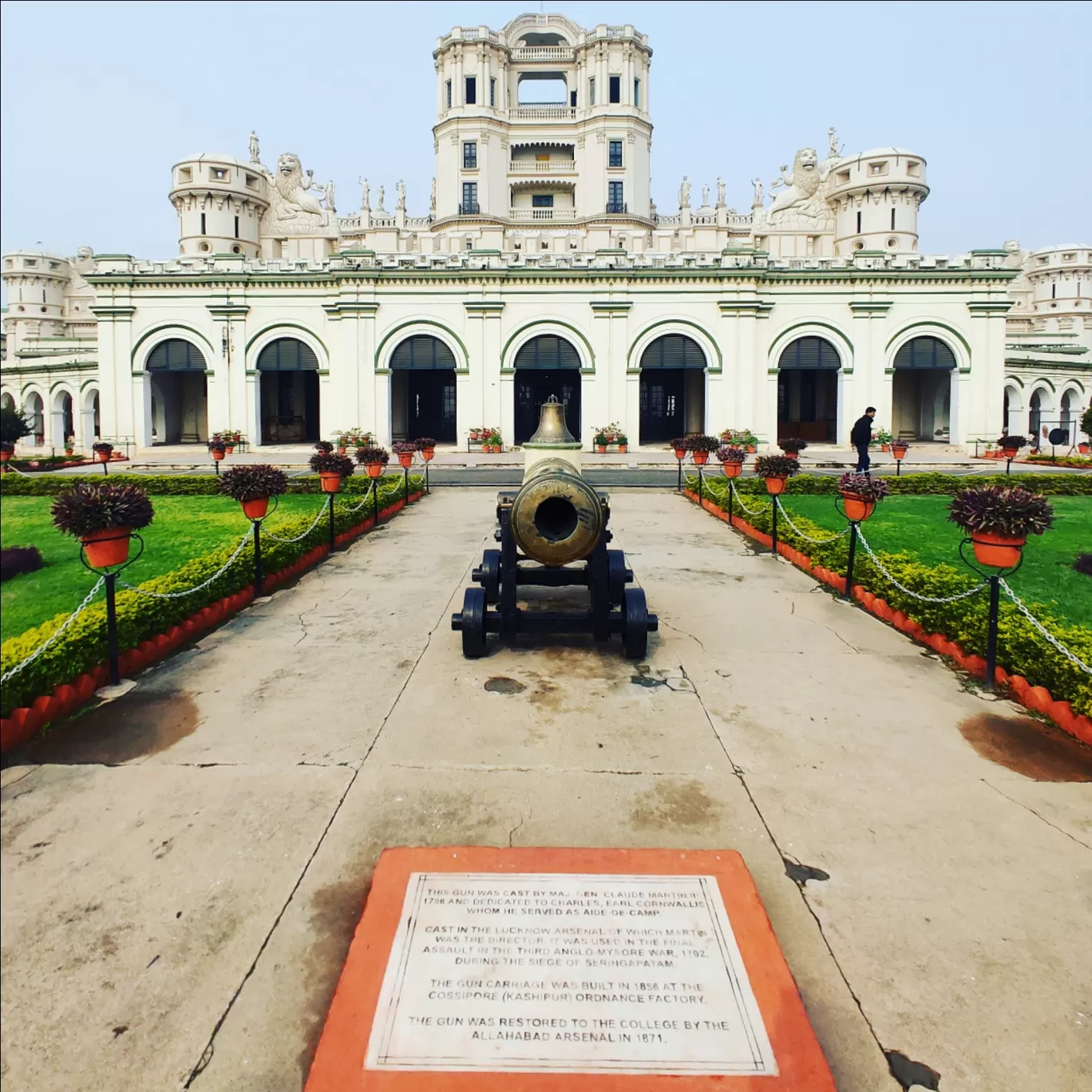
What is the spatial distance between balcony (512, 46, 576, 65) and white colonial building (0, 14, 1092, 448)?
2.84ft

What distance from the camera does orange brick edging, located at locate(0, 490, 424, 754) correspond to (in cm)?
449

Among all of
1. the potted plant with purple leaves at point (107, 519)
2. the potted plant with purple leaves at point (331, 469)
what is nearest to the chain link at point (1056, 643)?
the potted plant with purple leaves at point (107, 519)

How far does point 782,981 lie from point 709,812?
140 centimetres

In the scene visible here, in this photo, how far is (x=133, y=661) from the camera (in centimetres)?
632

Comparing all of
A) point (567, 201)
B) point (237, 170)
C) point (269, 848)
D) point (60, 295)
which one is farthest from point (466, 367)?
point (60, 295)

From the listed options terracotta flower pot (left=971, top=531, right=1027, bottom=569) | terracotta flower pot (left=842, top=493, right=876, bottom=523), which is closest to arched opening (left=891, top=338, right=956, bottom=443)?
terracotta flower pot (left=842, top=493, right=876, bottom=523)

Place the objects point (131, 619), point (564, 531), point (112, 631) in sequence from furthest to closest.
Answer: point (564, 531) → point (131, 619) → point (112, 631)

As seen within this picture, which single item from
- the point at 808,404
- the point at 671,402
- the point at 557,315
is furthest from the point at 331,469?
the point at 808,404

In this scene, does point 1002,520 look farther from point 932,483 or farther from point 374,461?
point 932,483

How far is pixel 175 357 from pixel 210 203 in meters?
14.8

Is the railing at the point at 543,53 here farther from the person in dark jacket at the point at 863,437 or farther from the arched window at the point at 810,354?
the person in dark jacket at the point at 863,437

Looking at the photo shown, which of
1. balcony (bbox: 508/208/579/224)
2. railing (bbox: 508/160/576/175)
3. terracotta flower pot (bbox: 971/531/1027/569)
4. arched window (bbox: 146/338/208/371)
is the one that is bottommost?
terracotta flower pot (bbox: 971/531/1027/569)

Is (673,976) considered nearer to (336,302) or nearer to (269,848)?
(269,848)

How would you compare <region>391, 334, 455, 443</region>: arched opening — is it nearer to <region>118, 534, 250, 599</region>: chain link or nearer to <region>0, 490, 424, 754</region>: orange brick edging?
<region>0, 490, 424, 754</region>: orange brick edging
